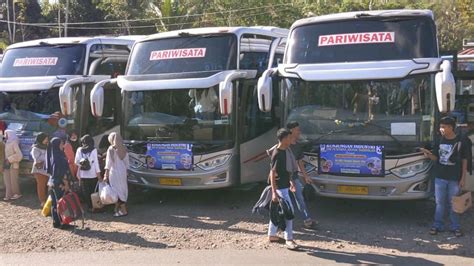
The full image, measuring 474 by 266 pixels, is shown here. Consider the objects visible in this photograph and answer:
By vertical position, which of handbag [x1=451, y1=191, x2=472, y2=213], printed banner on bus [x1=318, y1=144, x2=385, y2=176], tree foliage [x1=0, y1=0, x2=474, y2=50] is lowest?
handbag [x1=451, y1=191, x2=472, y2=213]

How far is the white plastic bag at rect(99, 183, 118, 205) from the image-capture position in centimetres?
920

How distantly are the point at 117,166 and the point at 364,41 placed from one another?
4.39 meters

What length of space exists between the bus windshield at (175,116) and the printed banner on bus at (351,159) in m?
1.87

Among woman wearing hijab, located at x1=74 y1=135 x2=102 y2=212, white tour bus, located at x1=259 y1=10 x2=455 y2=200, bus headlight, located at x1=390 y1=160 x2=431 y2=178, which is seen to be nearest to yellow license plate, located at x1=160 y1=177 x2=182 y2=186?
woman wearing hijab, located at x1=74 y1=135 x2=102 y2=212

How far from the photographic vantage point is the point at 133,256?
711 cm

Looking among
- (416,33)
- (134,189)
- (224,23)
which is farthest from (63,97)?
(224,23)

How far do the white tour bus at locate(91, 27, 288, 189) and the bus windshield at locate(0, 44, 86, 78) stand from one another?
4.35 ft

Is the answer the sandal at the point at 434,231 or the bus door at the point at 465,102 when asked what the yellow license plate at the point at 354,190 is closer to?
the sandal at the point at 434,231

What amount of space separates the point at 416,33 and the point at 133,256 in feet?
16.6

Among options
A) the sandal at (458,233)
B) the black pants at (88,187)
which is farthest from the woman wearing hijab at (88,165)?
the sandal at (458,233)

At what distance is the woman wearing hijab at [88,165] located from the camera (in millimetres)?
9328

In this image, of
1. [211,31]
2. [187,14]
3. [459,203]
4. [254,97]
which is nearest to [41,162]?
[211,31]

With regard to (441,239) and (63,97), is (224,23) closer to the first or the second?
(63,97)

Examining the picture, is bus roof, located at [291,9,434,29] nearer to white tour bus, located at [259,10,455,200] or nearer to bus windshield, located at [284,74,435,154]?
white tour bus, located at [259,10,455,200]
